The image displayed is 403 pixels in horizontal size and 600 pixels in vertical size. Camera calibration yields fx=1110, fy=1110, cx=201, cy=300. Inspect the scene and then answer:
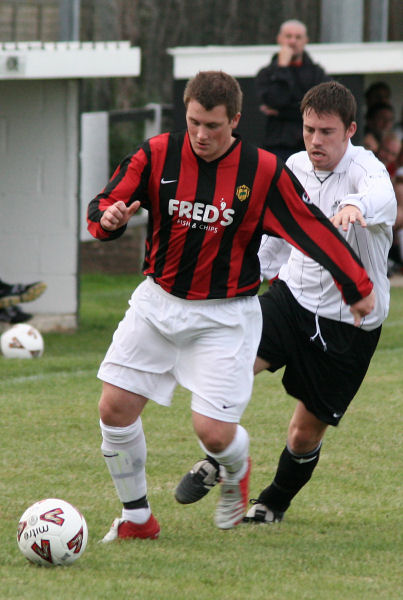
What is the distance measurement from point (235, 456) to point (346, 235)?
1.08 meters

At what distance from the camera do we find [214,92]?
172 inches

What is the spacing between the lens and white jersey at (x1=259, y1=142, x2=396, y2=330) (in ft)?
15.7

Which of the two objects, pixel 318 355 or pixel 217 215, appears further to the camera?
pixel 318 355

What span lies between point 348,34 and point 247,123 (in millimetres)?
2037

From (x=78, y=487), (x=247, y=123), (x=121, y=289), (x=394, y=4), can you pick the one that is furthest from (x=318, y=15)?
(x=78, y=487)

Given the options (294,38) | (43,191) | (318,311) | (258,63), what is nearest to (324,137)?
(318,311)

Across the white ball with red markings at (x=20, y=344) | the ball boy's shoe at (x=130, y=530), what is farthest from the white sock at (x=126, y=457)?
the white ball with red markings at (x=20, y=344)

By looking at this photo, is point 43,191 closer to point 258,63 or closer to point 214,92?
point 258,63

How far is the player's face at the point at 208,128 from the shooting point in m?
4.37

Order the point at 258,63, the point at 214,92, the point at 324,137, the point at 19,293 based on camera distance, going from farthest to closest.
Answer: the point at 258,63
the point at 19,293
the point at 324,137
the point at 214,92

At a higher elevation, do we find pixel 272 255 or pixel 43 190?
pixel 272 255

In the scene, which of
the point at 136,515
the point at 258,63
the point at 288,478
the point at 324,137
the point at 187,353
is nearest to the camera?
the point at 187,353

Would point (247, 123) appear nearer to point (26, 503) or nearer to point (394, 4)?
point (394, 4)

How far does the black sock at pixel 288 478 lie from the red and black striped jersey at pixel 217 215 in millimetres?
976
